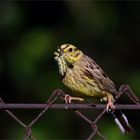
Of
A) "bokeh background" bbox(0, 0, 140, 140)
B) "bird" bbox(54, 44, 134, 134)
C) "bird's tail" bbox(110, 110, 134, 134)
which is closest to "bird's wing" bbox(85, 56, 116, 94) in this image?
"bird" bbox(54, 44, 134, 134)

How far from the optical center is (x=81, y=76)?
16.0ft

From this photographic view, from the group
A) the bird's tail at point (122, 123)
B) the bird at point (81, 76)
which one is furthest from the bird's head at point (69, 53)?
the bird's tail at point (122, 123)

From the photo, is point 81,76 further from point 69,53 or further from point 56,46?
point 56,46

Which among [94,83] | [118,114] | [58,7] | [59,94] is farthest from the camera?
[58,7]

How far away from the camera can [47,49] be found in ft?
22.3

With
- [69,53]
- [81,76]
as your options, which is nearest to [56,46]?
[81,76]

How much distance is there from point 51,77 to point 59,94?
10.5 feet

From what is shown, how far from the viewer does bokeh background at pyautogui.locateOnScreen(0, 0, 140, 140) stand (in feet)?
21.2

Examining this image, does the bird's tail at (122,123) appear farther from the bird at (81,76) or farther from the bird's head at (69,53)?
the bird's head at (69,53)

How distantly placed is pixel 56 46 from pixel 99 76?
6.57ft

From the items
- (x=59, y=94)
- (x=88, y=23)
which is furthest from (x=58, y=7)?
(x=59, y=94)

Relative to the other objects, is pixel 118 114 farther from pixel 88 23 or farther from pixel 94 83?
pixel 88 23

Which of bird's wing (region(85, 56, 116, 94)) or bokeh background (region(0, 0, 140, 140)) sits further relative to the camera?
bokeh background (region(0, 0, 140, 140))

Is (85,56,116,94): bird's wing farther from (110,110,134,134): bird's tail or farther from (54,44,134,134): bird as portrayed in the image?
(110,110,134,134): bird's tail
